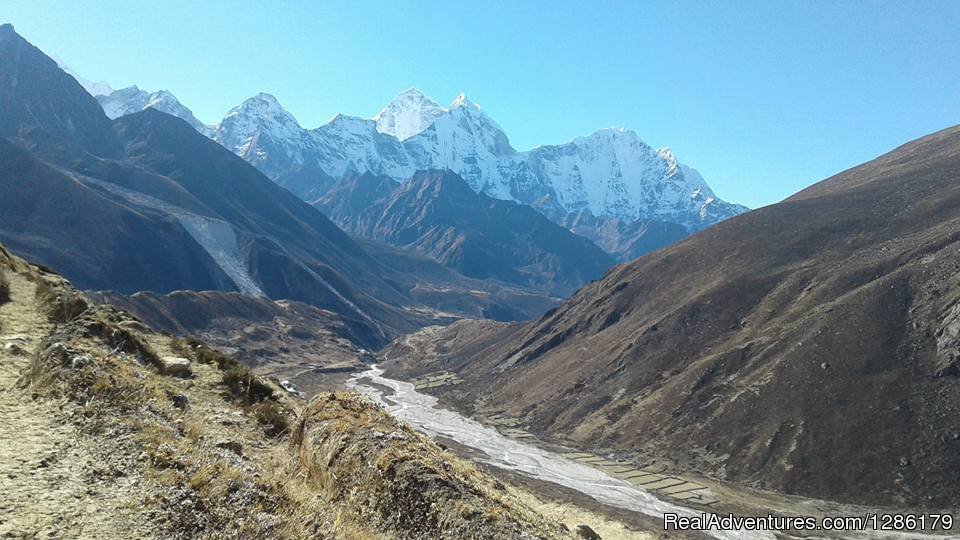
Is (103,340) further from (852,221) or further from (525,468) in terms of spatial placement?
(852,221)

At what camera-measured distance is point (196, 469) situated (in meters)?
11.6

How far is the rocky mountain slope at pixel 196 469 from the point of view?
9.79m

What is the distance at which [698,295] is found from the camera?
163750 mm

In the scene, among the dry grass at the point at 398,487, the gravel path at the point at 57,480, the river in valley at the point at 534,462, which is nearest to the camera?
the gravel path at the point at 57,480

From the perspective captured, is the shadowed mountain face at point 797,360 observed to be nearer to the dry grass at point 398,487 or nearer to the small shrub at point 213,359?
the small shrub at point 213,359

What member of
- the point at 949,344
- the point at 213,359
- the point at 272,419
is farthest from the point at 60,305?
the point at 949,344

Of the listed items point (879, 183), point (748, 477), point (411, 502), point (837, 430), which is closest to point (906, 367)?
point (837, 430)

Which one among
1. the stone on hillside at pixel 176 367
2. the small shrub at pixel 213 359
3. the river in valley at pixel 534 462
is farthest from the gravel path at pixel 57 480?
the river in valley at pixel 534 462

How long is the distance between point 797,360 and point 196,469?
127 metres

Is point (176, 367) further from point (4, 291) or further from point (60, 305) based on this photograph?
point (4, 291)

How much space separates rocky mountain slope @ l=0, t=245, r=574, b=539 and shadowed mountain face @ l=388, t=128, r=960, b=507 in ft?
325

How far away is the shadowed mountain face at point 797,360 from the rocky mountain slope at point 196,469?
3906 inches

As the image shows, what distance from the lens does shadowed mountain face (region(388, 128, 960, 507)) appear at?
9488 cm

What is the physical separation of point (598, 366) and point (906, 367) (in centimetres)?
7249
